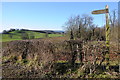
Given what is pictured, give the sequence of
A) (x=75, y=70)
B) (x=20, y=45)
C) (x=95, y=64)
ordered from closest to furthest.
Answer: (x=95, y=64) < (x=75, y=70) < (x=20, y=45)

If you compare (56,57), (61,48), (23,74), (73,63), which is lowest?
(23,74)

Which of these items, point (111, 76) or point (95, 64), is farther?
point (95, 64)

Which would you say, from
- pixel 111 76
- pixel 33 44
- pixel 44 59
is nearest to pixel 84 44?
pixel 111 76

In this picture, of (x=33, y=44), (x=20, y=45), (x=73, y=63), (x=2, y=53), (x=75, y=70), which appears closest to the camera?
(x=75, y=70)

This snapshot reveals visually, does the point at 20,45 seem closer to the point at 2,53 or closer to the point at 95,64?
the point at 2,53

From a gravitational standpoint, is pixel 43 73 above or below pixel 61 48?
below

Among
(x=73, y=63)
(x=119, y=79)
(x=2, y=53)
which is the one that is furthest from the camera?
(x=2, y=53)

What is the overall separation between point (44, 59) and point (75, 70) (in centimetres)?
154

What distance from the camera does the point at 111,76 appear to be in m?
3.97

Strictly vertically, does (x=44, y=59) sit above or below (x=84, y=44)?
below

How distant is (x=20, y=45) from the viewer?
624 centimetres

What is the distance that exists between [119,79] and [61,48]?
2.56m

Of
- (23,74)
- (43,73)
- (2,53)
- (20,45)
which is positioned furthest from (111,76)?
(2,53)

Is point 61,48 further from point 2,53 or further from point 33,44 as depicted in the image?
point 2,53
